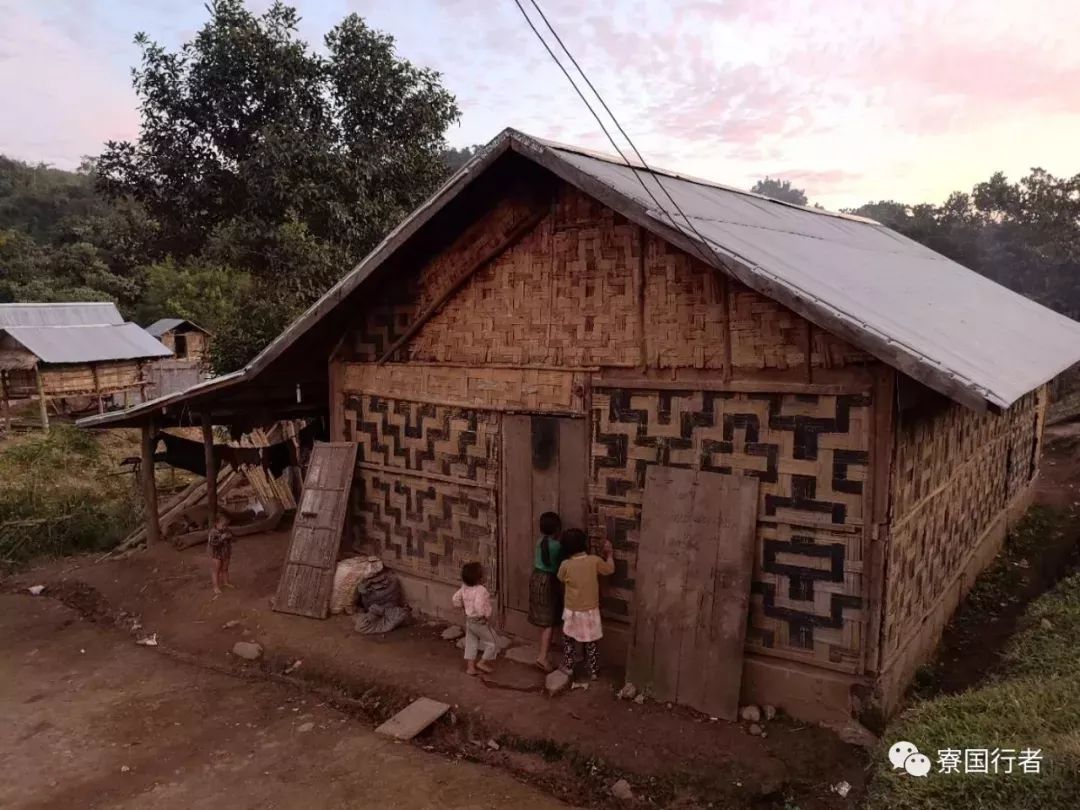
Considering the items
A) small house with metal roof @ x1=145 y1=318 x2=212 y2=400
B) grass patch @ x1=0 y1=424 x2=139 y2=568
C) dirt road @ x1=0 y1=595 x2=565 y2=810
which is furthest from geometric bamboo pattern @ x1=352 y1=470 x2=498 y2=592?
small house with metal roof @ x1=145 y1=318 x2=212 y2=400

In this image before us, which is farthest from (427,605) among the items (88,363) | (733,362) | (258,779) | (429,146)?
(88,363)

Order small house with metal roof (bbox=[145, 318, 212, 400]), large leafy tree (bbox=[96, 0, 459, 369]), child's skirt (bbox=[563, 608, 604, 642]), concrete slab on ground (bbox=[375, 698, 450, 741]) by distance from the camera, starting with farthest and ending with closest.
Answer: small house with metal roof (bbox=[145, 318, 212, 400]), large leafy tree (bbox=[96, 0, 459, 369]), child's skirt (bbox=[563, 608, 604, 642]), concrete slab on ground (bbox=[375, 698, 450, 741])

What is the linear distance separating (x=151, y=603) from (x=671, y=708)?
6.53 meters

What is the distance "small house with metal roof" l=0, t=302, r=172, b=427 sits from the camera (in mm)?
20875

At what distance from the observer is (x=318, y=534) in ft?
26.8

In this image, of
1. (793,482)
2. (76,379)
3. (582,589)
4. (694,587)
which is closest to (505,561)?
(582,589)

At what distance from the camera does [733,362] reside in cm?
557

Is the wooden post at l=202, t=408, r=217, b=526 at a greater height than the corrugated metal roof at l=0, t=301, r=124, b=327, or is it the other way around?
the corrugated metal roof at l=0, t=301, r=124, b=327

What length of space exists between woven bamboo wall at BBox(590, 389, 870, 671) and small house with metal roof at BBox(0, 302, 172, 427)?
20.8 m

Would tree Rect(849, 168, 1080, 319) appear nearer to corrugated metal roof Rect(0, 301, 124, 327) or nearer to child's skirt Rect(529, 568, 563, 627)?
child's skirt Rect(529, 568, 563, 627)

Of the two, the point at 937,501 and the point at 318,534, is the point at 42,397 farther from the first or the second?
the point at 937,501

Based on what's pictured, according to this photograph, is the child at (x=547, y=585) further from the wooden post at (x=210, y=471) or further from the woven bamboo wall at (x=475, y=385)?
the wooden post at (x=210, y=471)

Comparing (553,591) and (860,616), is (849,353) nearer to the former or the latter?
(860,616)

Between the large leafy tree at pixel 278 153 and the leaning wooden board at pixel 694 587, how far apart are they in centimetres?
1028
